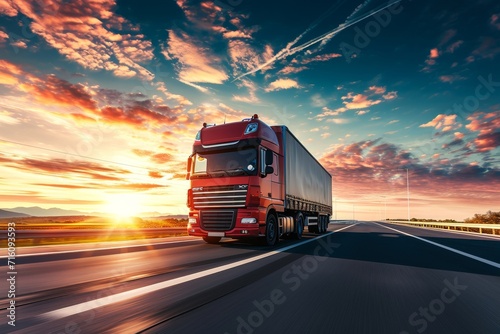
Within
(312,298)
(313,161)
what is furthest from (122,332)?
(313,161)

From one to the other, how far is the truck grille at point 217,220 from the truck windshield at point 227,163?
1233 mm

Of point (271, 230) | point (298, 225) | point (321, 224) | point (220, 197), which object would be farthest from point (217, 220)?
point (321, 224)

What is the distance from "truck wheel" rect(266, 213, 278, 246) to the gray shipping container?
124 cm

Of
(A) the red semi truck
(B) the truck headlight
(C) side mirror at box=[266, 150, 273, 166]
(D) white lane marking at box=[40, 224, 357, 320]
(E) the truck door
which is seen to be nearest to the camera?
(D) white lane marking at box=[40, 224, 357, 320]

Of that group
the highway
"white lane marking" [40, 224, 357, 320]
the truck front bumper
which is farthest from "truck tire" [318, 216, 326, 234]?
"white lane marking" [40, 224, 357, 320]

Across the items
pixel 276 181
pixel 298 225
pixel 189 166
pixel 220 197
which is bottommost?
pixel 298 225

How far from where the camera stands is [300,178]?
643 inches

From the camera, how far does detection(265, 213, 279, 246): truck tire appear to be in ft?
39.3

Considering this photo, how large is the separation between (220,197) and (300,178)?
6.18 meters

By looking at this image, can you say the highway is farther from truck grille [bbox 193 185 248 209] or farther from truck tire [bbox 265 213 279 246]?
truck tire [bbox 265 213 279 246]

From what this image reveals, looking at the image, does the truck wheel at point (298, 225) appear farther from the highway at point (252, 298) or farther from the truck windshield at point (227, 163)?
the highway at point (252, 298)

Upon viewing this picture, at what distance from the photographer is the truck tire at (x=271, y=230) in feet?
39.3

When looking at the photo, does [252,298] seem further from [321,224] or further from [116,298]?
[321,224]

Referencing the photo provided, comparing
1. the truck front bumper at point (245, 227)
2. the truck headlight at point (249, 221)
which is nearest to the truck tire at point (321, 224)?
the truck front bumper at point (245, 227)
